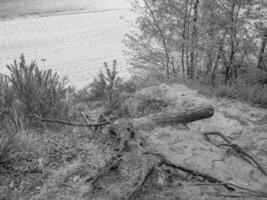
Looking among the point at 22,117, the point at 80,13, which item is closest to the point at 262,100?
the point at 22,117

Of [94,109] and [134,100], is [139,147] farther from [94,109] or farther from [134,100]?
[94,109]

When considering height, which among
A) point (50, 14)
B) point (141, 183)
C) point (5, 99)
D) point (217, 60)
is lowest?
point (141, 183)

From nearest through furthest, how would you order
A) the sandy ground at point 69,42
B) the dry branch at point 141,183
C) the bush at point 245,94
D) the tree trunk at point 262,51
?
the dry branch at point 141,183
the bush at point 245,94
the tree trunk at point 262,51
the sandy ground at point 69,42

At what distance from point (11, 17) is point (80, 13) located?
3744 millimetres

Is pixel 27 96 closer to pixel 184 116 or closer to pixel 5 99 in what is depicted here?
pixel 5 99

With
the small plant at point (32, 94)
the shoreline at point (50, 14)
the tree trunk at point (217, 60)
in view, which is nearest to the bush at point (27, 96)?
the small plant at point (32, 94)

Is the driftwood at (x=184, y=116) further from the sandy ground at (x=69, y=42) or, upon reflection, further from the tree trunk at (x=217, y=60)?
the sandy ground at (x=69, y=42)

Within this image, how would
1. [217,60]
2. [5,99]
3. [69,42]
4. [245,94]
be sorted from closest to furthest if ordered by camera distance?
[5,99], [245,94], [217,60], [69,42]

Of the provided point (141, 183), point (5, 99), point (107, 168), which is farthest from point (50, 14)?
point (141, 183)

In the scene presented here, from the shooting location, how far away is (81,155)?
306cm

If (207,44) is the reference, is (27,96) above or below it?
below

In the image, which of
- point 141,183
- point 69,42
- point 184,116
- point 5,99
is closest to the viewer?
point 141,183

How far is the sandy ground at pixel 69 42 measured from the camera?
30.8 feet

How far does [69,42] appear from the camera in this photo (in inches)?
452
